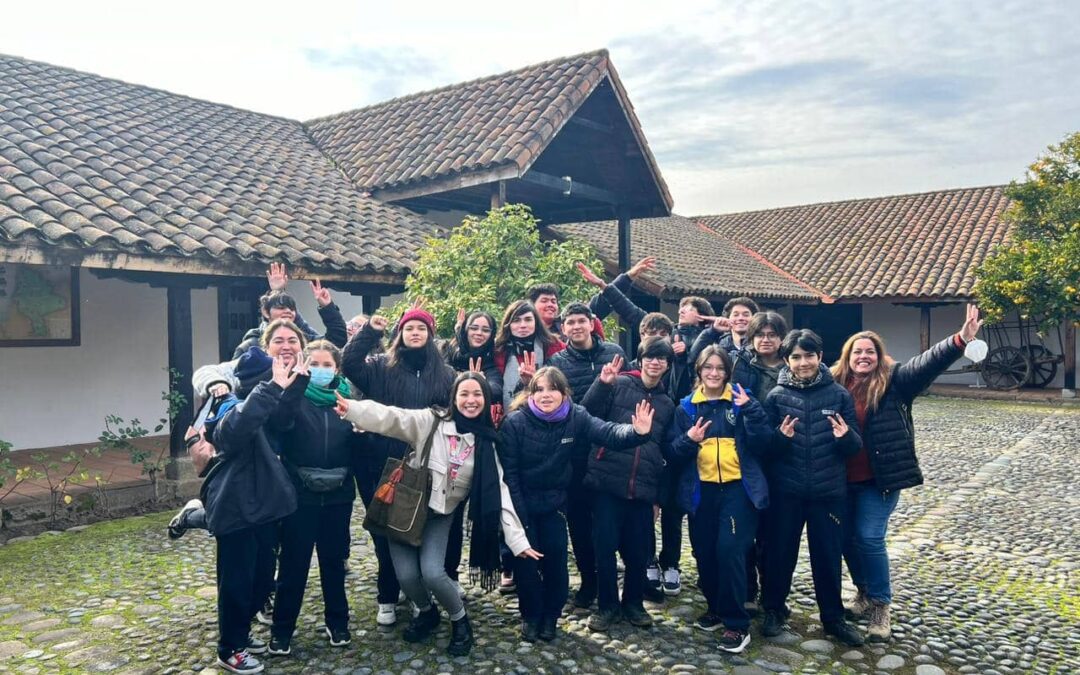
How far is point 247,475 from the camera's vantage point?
331 cm

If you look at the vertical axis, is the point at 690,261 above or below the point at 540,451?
above

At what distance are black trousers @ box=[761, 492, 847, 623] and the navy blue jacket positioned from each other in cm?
18

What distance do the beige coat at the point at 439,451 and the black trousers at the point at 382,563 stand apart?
1.56 ft

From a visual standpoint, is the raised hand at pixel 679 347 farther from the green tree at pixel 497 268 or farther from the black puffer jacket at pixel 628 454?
the green tree at pixel 497 268

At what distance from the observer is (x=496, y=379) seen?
173 inches

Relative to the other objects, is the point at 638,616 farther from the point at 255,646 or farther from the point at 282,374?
the point at 282,374

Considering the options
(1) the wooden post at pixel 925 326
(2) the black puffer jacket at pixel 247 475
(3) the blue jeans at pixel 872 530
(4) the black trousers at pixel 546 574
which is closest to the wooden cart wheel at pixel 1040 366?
(1) the wooden post at pixel 925 326

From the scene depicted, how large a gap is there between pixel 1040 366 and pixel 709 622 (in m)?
15.6

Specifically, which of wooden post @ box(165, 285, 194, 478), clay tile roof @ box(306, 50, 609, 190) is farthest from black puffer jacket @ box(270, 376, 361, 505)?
clay tile roof @ box(306, 50, 609, 190)

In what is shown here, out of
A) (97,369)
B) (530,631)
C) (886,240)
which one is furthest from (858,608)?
(886,240)

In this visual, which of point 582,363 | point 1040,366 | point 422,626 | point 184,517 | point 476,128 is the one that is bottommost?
point 422,626

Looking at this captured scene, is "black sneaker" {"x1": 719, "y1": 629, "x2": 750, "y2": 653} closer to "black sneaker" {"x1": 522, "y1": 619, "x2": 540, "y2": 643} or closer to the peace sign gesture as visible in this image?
"black sneaker" {"x1": 522, "y1": 619, "x2": 540, "y2": 643}

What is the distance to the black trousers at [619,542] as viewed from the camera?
3947mm

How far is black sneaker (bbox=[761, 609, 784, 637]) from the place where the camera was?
12.8 ft
